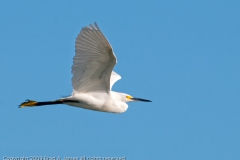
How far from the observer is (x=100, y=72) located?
478 inches

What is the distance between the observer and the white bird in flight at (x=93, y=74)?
1140 centimetres

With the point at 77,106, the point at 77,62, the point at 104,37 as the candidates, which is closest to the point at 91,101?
the point at 77,106

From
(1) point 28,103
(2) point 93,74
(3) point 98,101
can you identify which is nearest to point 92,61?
(2) point 93,74

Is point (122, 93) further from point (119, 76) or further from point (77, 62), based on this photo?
point (77, 62)

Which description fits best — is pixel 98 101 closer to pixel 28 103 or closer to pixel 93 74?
pixel 93 74

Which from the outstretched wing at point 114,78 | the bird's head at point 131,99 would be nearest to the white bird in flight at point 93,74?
the bird's head at point 131,99

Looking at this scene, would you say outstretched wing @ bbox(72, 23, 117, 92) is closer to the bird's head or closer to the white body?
the white body

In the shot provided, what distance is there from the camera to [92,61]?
1187 cm

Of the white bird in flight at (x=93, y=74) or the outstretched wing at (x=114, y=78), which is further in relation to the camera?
the outstretched wing at (x=114, y=78)

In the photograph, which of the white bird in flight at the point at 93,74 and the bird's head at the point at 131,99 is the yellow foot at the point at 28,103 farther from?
the bird's head at the point at 131,99

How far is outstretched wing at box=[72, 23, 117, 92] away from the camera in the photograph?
1130 cm

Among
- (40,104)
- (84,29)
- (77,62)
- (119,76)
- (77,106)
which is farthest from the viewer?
(119,76)

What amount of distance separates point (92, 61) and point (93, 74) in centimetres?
44

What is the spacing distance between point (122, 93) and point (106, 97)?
1503 mm
